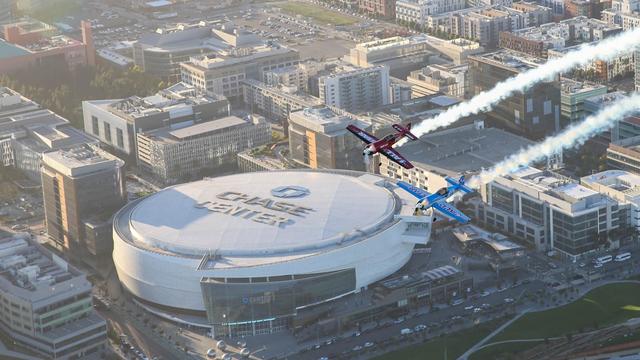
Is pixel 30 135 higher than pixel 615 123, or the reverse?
pixel 615 123

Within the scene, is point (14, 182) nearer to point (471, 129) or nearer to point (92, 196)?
point (92, 196)

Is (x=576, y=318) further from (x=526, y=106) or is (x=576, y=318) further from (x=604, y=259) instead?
(x=526, y=106)

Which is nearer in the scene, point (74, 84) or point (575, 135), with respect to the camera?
point (575, 135)

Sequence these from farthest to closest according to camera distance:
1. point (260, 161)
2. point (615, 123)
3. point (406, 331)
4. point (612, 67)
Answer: point (612, 67) < point (615, 123) < point (260, 161) < point (406, 331)

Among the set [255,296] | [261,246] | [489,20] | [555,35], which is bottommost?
[255,296]

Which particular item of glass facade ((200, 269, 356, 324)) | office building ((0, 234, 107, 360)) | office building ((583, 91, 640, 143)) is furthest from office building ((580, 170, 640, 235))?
office building ((0, 234, 107, 360))

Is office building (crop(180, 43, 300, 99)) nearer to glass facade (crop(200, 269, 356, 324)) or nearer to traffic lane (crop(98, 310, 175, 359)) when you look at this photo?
traffic lane (crop(98, 310, 175, 359))

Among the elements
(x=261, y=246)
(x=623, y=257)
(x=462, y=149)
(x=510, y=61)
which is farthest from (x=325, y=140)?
(x=623, y=257)

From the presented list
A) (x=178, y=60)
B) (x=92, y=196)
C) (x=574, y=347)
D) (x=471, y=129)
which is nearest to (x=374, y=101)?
(x=471, y=129)
